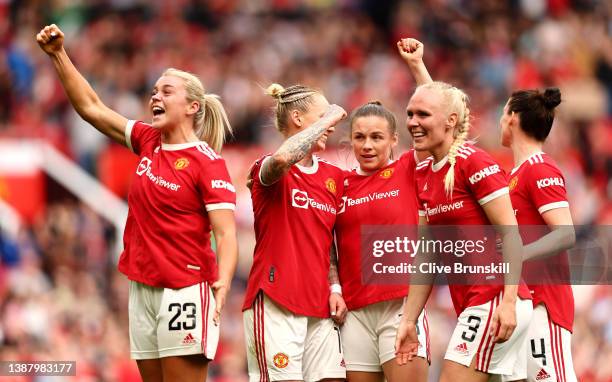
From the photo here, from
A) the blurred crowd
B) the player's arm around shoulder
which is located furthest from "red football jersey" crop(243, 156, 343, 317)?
the blurred crowd

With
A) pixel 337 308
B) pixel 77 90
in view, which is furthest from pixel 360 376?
pixel 77 90

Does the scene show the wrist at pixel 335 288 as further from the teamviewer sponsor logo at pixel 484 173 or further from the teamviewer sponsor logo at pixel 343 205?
the teamviewer sponsor logo at pixel 484 173

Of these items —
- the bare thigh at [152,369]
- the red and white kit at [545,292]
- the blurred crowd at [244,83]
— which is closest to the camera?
the bare thigh at [152,369]

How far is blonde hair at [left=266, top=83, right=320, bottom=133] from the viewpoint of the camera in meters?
8.78

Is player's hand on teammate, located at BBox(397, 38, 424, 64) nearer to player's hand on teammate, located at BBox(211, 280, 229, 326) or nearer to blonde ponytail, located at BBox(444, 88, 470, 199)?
blonde ponytail, located at BBox(444, 88, 470, 199)

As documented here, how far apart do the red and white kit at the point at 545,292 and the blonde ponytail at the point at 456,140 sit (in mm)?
586

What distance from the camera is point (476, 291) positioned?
800cm

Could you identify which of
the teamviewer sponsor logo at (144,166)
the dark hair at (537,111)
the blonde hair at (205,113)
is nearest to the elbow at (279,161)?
the blonde hair at (205,113)

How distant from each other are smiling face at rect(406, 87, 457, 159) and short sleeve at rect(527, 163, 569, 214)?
0.66m

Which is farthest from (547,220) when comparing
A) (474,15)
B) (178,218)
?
(474,15)

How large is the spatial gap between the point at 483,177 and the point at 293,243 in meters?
1.28

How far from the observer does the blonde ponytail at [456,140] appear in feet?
26.3

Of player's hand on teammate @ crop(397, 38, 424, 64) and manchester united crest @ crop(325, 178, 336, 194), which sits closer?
manchester united crest @ crop(325, 178, 336, 194)

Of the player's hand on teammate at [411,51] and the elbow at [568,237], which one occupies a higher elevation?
the player's hand on teammate at [411,51]
